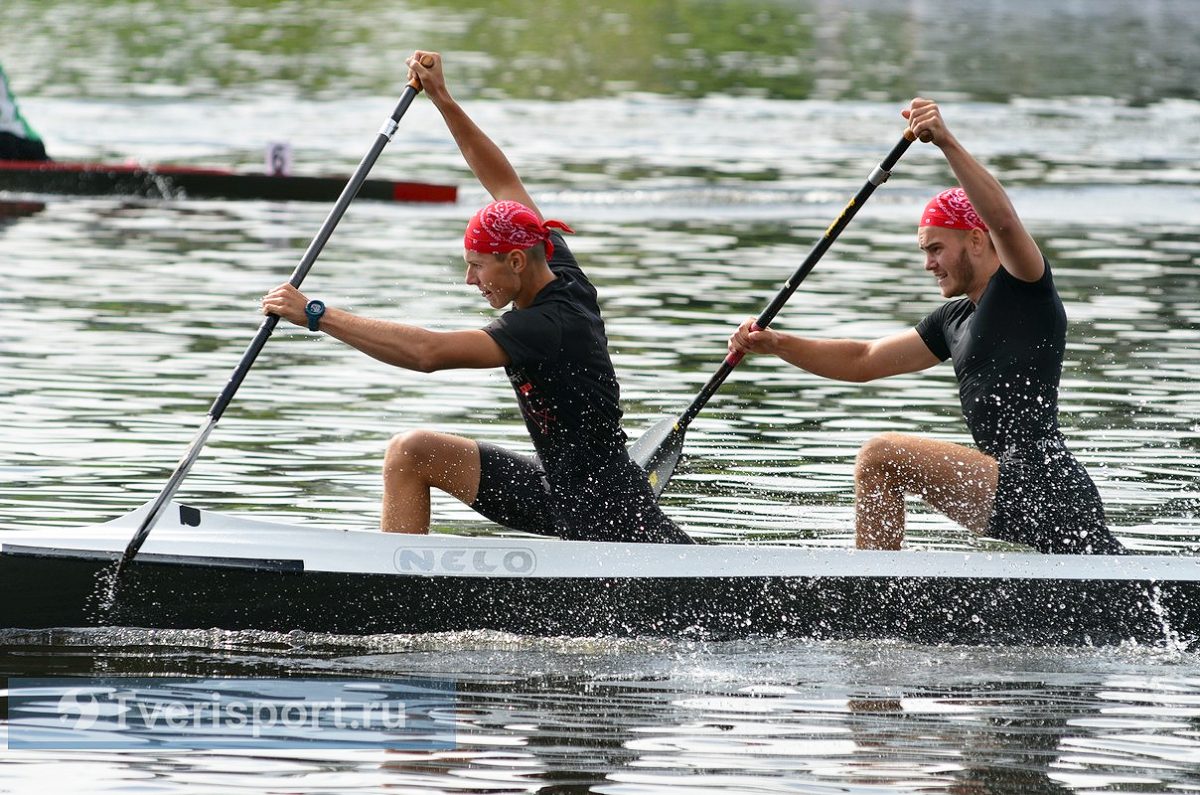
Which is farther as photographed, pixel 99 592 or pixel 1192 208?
pixel 1192 208

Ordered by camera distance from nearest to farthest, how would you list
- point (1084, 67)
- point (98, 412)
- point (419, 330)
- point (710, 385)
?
1. point (419, 330)
2. point (710, 385)
3. point (98, 412)
4. point (1084, 67)

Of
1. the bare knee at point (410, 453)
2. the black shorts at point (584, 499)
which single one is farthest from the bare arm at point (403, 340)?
the black shorts at point (584, 499)

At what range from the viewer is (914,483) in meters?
8.00

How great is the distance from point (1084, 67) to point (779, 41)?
30.7 feet

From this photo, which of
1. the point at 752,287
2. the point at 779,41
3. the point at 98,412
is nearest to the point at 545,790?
the point at 98,412

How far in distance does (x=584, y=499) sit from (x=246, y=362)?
1395 millimetres

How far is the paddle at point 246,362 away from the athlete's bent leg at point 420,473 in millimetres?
675

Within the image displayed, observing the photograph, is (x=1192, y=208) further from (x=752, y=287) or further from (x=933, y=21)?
(x=933, y=21)

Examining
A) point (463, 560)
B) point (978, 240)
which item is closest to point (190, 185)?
point (463, 560)

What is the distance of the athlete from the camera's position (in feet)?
68.4

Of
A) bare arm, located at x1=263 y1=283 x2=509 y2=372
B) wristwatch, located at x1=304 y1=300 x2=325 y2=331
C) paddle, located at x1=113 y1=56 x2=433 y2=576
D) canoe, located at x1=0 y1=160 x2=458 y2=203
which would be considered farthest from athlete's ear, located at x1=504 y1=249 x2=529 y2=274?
canoe, located at x1=0 y1=160 x2=458 y2=203

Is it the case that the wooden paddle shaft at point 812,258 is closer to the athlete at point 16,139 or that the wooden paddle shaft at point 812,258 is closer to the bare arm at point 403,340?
the bare arm at point 403,340

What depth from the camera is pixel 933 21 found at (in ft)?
186

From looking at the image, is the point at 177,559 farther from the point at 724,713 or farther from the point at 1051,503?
the point at 1051,503
